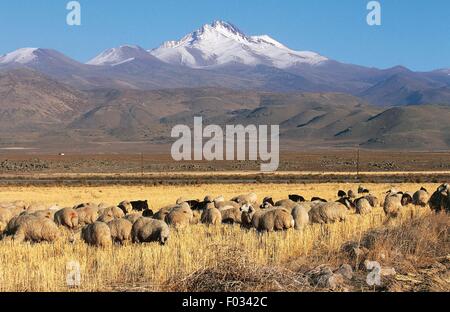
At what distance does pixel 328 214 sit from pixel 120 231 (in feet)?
22.0

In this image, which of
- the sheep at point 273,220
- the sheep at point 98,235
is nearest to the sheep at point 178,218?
the sheep at point 273,220

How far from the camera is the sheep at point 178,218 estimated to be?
751 inches

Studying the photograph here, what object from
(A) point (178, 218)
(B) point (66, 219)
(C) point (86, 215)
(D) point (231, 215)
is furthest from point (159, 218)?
(B) point (66, 219)

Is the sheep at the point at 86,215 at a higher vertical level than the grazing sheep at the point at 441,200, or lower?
lower

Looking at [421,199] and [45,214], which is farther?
[421,199]

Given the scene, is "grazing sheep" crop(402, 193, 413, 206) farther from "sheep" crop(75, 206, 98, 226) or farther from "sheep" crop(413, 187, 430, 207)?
"sheep" crop(75, 206, 98, 226)

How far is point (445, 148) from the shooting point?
146 metres

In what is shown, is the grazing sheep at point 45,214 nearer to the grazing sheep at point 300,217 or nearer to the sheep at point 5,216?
the sheep at point 5,216

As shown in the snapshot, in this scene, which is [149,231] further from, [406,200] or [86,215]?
[406,200]

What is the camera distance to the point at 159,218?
66.5 ft

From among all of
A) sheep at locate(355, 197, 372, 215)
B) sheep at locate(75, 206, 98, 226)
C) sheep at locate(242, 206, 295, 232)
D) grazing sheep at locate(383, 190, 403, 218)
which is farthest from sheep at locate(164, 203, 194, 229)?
grazing sheep at locate(383, 190, 403, 218)

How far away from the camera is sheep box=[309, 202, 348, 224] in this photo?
781 inches
